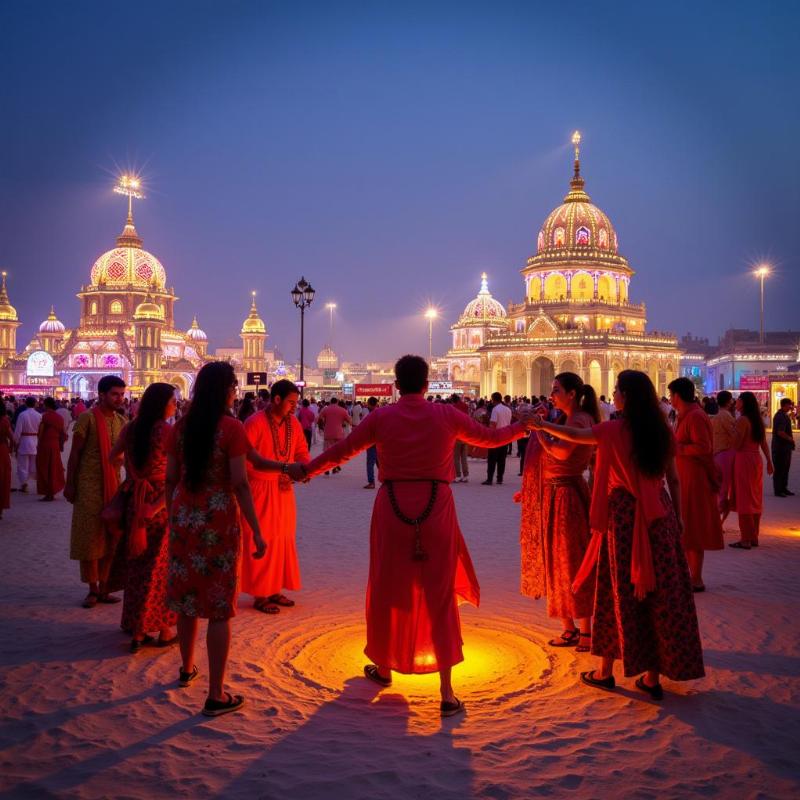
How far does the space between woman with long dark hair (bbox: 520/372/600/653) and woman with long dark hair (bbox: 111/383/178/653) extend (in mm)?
2609

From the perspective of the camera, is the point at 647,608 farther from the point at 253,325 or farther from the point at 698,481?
the point at 253,325

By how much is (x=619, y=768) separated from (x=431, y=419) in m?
2.06

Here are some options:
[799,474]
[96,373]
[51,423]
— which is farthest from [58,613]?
[96,373]

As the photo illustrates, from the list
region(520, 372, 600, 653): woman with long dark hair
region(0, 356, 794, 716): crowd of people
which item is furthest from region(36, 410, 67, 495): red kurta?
region(520, 372, 600, 653): woman with long dark hair

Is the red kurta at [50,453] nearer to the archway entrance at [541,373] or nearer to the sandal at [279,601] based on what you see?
the sandal at [279,601]

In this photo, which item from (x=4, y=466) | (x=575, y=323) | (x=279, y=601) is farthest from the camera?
(x=575, y=323)

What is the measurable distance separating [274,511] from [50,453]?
8231mm

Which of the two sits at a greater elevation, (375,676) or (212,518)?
(212,518)

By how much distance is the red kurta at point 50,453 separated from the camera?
42.2ft

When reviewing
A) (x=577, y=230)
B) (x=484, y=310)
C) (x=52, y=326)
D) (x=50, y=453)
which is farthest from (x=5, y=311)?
(x=50, y=453)

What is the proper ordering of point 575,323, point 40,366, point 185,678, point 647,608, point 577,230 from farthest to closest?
point 40,366, point 577,230, point 575,323, point 185,678, point 647,608

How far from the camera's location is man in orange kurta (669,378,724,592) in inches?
288

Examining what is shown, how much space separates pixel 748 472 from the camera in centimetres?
959

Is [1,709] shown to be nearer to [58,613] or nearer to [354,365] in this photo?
[58,613]
